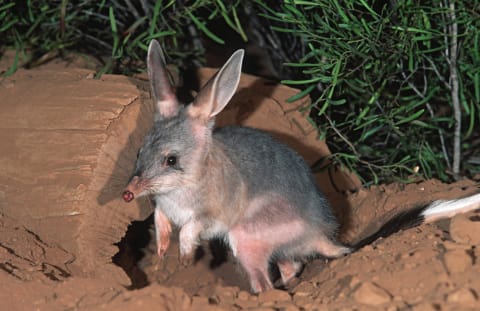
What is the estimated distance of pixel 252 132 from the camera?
4.22m

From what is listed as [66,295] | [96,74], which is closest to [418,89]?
[96,74]

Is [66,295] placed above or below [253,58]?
above

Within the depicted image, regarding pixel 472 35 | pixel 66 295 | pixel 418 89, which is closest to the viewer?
pixel 66 295

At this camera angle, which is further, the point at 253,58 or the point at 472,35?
the point at 253,58

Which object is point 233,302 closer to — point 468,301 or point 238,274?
point 468,301

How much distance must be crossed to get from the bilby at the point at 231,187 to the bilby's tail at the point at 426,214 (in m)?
0.01

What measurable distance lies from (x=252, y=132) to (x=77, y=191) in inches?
43.3

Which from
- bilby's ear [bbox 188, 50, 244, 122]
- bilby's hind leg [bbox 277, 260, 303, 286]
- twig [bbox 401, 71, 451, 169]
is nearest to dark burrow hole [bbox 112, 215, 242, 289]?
bilby's hind leg [bbox 277, 260, 303, 286]

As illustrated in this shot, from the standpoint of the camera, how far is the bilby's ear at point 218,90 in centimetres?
375

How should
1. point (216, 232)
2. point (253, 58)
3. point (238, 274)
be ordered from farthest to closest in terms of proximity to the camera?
point (253, 58) → point (238, 274) → point (216, 232)

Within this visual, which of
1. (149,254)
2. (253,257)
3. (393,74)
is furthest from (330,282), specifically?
(149,254)

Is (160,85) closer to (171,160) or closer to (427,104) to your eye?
(171,160)

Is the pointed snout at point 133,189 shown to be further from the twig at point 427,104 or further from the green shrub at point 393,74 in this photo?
the twig at point 427,104

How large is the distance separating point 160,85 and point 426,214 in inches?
63.0
